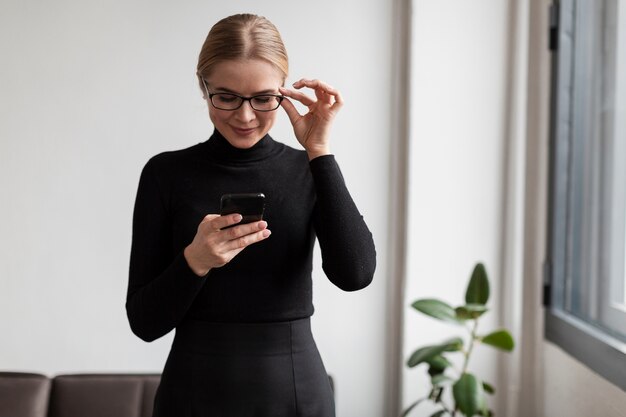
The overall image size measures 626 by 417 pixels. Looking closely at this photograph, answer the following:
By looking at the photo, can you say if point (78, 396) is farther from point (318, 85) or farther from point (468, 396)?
point (318, 85)

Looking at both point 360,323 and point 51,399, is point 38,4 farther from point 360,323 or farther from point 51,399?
point 360,323

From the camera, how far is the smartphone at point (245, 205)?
1.16 metres

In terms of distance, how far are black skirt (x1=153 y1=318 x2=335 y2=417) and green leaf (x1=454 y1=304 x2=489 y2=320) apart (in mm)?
994

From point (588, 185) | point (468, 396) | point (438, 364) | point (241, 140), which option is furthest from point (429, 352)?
point (241, 140)

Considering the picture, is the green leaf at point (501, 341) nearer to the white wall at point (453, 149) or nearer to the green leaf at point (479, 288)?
the green leaf at point (479, 288)

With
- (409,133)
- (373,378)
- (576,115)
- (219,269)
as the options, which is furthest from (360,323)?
(219,269)

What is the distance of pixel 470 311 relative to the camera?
222cm

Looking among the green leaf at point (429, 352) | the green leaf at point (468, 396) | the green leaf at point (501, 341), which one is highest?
the green leaf at point (501, 341)

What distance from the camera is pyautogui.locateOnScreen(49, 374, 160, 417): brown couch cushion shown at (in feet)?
7.55

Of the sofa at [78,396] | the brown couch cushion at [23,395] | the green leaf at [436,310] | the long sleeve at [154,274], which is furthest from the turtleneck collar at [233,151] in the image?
the brown couch cushion at [23,395]

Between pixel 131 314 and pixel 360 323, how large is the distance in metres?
1.50

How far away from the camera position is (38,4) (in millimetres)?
2584

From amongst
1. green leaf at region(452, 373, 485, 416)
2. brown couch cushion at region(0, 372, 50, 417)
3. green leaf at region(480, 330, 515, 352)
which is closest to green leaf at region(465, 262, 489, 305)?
green leaf at region(480, 330, 515, 352)

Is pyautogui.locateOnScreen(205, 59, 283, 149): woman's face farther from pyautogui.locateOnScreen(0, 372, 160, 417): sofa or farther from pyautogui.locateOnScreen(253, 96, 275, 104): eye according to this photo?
pyautogui.locateOnScreen(0, 372, 160, 417): sofa
